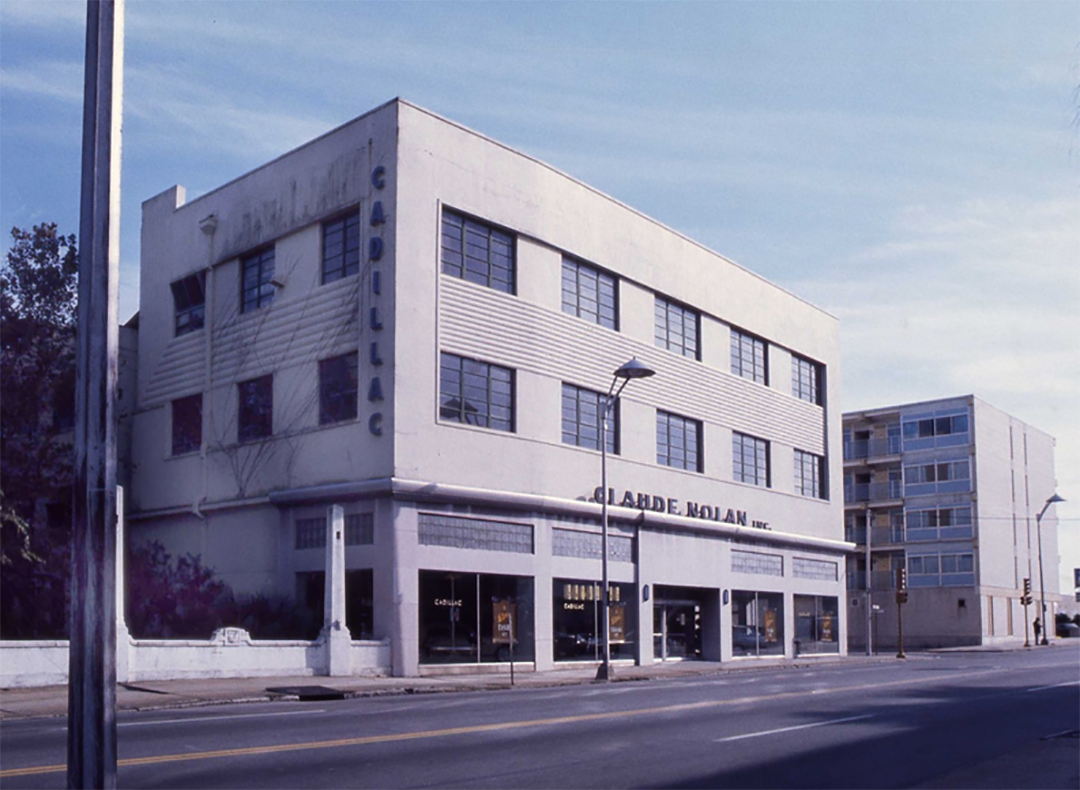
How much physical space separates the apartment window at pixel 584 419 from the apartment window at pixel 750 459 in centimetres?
900

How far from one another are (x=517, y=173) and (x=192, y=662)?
18.2m

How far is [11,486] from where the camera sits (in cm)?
3738

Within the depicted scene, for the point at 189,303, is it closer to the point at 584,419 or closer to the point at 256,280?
the point at 256,280

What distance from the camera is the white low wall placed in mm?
23891

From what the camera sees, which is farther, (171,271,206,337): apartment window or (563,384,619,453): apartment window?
(171,271,206,337): apartment window

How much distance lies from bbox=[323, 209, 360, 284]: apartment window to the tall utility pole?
94.7 ft

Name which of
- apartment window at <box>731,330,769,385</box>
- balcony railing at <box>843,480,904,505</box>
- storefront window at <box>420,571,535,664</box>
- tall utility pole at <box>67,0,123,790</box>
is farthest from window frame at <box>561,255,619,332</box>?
balcony railing at <box>843,480,904,505</box>

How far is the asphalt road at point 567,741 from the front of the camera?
11.7m

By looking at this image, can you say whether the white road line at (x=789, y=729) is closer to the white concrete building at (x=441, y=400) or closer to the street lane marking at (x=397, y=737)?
the street lane marking at (x=397, y=737)

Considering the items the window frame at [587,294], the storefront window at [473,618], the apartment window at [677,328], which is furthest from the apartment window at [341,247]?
the apartment window at [677,328]

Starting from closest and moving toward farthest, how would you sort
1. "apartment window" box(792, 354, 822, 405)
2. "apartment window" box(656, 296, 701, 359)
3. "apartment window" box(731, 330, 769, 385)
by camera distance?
"apartment window" box(656, 296, 701, 359) < "apartment window" box(731, 330, 769, 385) < "apartment window" box(792, 354, 822, 405)

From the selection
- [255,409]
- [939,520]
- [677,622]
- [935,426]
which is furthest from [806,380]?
[939,520]

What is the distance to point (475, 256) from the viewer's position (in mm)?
35656

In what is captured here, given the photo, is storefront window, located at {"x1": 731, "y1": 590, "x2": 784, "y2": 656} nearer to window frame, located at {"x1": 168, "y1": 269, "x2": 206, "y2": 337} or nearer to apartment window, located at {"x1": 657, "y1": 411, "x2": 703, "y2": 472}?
apartment window, located at {"x1": 657, "y1": 411, "x2": 703, "y2": 472}
